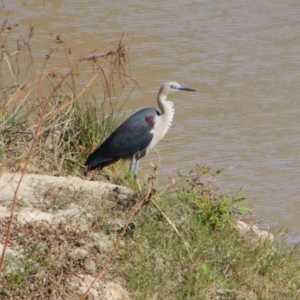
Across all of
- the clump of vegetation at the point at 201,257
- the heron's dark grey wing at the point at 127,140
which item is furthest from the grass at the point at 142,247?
the heron's dark grey wing at the point at 127,140

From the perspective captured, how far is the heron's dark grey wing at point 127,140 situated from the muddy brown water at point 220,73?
65 cm

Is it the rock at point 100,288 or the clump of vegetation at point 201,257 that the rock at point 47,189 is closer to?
the clump of vegetation at point 201,257

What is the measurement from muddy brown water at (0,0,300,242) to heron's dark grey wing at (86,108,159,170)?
654 millimetres

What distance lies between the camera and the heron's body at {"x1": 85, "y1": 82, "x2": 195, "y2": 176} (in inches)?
267

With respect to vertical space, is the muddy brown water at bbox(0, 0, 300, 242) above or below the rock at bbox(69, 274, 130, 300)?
below

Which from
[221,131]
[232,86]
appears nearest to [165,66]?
[232,86]

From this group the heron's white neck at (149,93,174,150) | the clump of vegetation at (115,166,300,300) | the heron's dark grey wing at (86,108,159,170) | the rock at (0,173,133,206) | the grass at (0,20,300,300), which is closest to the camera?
the grass at (0,20,300,300)

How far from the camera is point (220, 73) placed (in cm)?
1071

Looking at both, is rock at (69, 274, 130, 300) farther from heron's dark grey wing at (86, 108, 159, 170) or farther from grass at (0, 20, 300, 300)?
heron's dark grey wing at (86, 108, 159, 170)

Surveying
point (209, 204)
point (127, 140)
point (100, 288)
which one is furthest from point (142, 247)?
point (127, 140)

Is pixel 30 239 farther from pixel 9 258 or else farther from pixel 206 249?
pixel 206 249

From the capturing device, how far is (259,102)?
32.3 ft

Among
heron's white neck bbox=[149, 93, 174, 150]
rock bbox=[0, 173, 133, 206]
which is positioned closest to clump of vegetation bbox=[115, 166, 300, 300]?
rock bbox=[0, 173, 133, 206]

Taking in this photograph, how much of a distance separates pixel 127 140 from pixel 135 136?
12 centimetres
